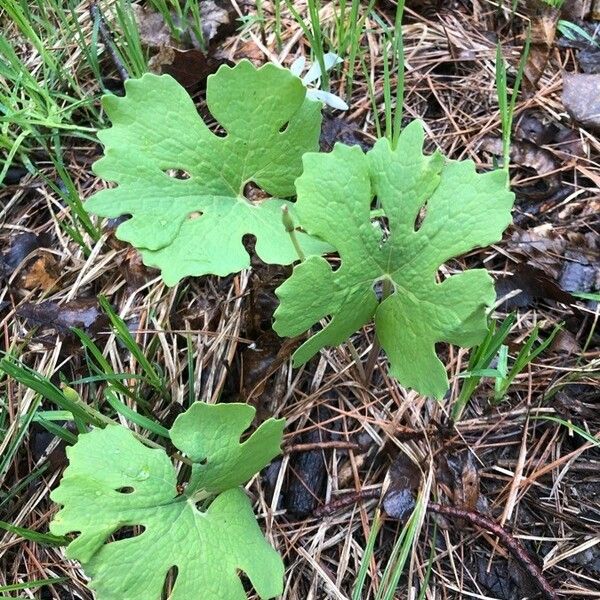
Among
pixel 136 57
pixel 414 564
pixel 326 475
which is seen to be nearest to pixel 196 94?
pixel 136 57

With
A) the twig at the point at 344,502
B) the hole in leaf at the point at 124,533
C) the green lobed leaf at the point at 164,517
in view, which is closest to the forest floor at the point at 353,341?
the twig at the point at 344,502

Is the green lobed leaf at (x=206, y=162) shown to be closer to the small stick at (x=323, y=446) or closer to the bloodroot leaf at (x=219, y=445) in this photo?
the bloodroot leaf at (x=219, y=445)

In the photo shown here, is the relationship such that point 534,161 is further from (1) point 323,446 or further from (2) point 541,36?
(1) point 323,446

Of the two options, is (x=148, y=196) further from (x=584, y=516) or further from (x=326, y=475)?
(x=584, y=516)

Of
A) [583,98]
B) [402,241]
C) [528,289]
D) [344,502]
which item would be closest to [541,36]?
[583,98]

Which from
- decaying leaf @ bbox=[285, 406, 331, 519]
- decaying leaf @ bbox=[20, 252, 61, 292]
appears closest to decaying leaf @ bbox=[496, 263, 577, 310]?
decaying leaf @ bbox=[285, 406, 331, 519]

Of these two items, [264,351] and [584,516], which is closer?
[584,516]
